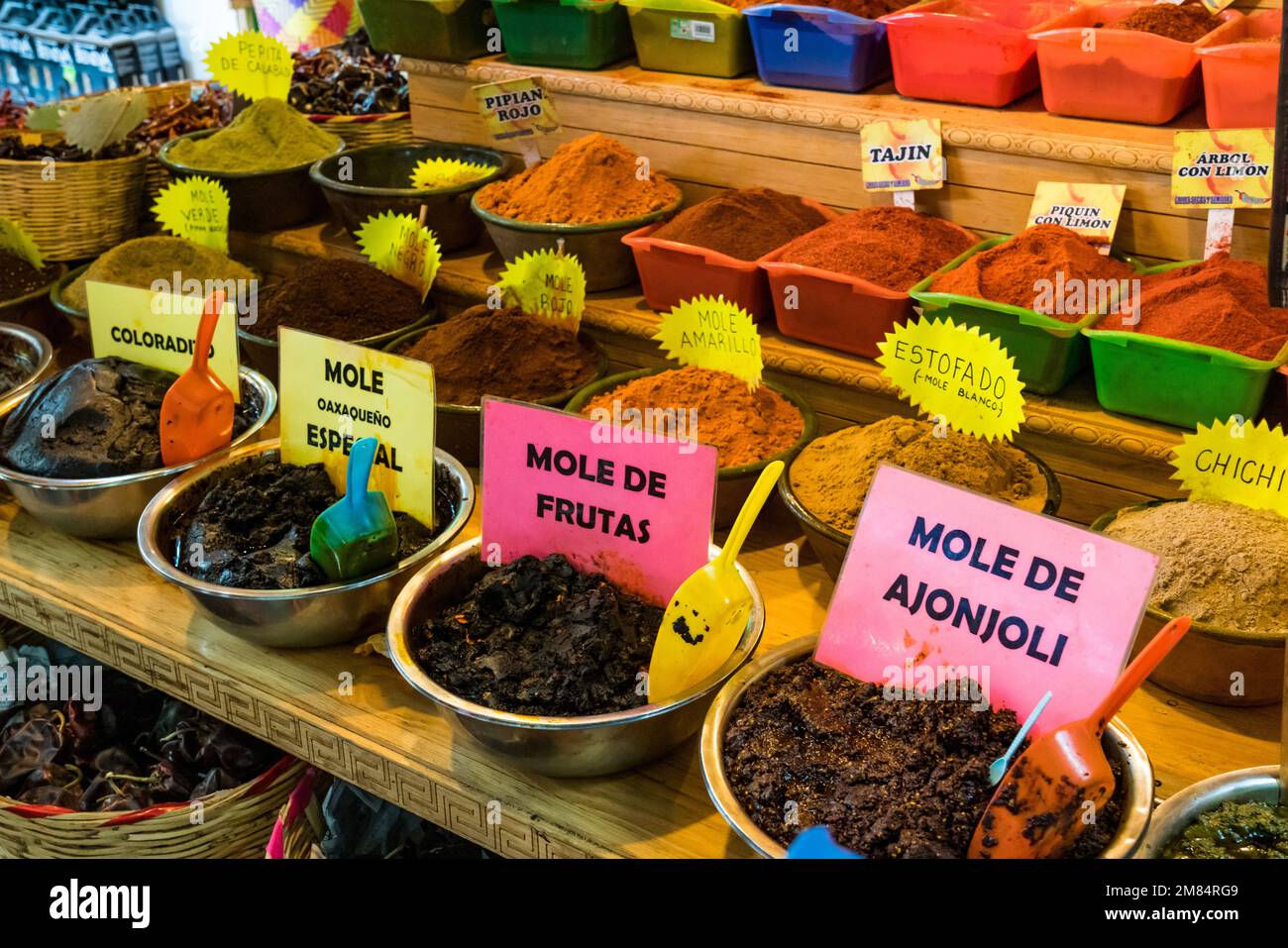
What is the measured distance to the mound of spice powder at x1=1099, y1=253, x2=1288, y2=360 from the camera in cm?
140

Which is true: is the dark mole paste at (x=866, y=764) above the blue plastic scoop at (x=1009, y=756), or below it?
below

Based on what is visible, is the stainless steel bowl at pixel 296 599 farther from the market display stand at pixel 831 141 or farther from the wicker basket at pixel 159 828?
the market display stand at pixel 831 141

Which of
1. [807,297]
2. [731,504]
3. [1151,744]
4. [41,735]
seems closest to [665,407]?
[731,504]

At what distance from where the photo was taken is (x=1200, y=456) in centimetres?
131

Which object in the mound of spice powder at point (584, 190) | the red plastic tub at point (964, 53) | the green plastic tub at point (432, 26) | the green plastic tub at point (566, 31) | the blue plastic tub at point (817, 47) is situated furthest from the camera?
the green plastic tub at point (432, 26)

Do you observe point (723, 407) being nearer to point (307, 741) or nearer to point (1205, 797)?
point (307, 741)

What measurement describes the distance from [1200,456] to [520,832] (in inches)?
32.7

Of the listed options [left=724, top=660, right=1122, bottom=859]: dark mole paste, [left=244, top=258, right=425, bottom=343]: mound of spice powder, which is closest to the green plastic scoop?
[left=724, top=660, right=1122, bottom=859]: dark mole paste

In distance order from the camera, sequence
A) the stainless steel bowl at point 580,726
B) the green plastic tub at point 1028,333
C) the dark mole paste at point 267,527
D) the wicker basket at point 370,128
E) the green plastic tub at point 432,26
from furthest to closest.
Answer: the wicker basket at point 370,128
the green plastic tub at point 432,26
the green plastic tub at point 1028,333
the dark mole paste at point 267,527
the stainless steel bowl at point 580,726

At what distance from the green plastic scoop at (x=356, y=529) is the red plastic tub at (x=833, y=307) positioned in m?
0.70

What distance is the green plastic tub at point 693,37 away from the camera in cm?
199

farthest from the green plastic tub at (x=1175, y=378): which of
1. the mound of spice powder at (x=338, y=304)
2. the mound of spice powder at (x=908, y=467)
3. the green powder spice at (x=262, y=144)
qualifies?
the green powder spice at (x=262, y=144)

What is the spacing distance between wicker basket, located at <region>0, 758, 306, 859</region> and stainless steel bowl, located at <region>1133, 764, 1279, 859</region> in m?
1.13
